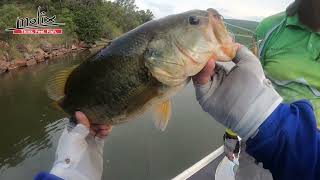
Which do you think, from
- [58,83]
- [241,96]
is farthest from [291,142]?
[58,83]

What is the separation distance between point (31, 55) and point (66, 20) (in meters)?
6.96

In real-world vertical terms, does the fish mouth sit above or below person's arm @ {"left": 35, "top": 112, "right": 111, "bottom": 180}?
above

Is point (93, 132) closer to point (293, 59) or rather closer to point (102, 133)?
point (102, 133)

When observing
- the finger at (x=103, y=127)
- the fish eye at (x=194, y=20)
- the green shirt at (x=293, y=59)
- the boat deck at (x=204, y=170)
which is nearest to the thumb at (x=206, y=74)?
the fish eye at (x=194, y=20)

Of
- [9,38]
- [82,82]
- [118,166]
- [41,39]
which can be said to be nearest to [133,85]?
[82,82]

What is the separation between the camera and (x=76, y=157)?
165cm

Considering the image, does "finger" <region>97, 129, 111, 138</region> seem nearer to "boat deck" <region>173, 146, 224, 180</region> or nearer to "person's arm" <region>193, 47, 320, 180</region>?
"person's arm" <region>193, 47, 320, 180</region>

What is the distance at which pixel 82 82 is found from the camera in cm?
159

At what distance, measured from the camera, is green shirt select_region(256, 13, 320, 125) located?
1.97 meters
